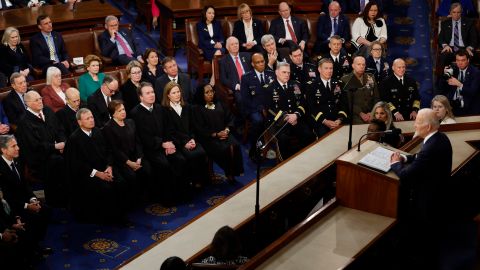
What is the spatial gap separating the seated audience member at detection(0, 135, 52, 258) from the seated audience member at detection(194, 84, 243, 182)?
1.93 metres

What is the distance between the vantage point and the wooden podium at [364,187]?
5.16 m

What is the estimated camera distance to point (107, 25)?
921 centimetres

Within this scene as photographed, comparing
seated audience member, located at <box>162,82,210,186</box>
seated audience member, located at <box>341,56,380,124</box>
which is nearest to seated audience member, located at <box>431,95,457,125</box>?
seated audience member, located at <box>341,56,380,124</box>

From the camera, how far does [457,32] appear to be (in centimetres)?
961

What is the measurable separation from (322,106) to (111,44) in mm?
2720

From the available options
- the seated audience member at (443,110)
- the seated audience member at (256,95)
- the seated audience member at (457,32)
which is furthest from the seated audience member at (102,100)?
the seated audience member at (457,32)

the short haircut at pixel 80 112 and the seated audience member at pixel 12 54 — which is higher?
the seated audience member at pixel 12 54

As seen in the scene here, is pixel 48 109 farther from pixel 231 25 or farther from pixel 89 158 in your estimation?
pixel 231 25

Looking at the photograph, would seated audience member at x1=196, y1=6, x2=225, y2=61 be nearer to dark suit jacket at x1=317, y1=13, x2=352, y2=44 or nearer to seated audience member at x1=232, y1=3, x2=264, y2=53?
seated audience member at x1=232, y1=3, x2=264, y2=53

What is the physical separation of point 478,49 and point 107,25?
14.6ft

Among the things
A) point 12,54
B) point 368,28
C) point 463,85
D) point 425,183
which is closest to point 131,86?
point 12,54

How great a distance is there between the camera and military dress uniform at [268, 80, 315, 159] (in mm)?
8008

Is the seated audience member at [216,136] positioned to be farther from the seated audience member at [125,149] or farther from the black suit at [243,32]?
the black suit at [243,32]

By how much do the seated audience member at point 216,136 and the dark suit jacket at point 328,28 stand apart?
243 centimetres
